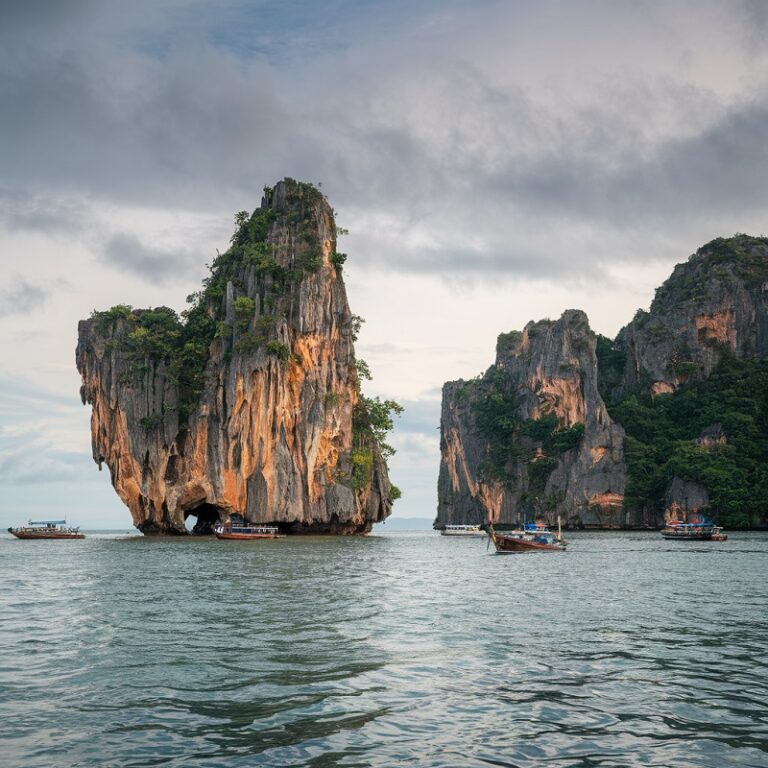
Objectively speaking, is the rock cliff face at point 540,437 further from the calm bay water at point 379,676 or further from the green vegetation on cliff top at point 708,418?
the calm bay water at point 379,676

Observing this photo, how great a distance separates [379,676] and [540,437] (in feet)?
378

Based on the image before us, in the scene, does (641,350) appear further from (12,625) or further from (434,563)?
(12,625)

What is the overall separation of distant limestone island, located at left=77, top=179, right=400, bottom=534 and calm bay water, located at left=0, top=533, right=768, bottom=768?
138 ft

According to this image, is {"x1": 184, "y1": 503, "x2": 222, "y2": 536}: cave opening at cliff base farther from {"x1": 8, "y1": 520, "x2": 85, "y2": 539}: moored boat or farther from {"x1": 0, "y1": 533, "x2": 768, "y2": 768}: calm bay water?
{"x1": 0, "y1": 533, "x2": 768, "y2": 768}: calm bay water

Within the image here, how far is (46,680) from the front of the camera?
13.2 m

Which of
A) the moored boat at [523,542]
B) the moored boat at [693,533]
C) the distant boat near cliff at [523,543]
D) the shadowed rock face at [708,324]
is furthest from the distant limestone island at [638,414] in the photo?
the distant boat near cliff at [523,543]

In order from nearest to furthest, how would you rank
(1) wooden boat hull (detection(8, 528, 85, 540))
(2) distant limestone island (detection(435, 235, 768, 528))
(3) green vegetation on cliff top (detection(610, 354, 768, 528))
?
(1) wooden boat hull (detection(8, 528, 85, 540)), (3) green vegetation on cliff top (detection(610, 354, 768, 528)), (2) distant limestone island (detection(435, 235, 768, 528))

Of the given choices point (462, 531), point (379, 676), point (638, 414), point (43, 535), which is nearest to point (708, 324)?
point (638, 414)

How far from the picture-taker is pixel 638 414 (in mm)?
121562

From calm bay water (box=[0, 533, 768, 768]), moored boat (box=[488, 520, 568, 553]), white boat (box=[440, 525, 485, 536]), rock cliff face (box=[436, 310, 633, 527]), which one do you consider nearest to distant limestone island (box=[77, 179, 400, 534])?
moored boat (box=[488, 520, 568, 553])

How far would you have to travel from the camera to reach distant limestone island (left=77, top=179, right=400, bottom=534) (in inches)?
2773

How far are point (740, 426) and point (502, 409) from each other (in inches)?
1516

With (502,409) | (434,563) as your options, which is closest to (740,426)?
(502,409)

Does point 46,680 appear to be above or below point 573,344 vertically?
below
